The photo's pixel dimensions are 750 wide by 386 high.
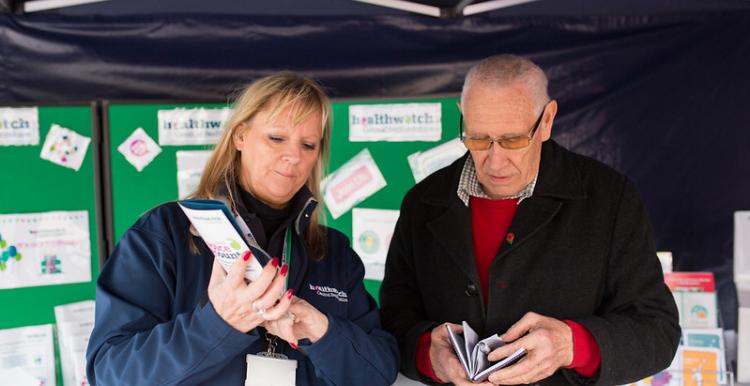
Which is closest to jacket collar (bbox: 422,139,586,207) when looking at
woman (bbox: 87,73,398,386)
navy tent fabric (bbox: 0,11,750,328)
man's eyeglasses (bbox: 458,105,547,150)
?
man's eyeglasses (bbox: 458,105,547,150)

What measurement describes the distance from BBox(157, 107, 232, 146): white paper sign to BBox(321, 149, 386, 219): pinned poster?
0.63 metres

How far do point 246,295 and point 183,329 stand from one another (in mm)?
171

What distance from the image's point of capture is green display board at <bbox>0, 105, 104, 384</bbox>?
10.0 feet

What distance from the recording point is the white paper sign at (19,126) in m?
3.04

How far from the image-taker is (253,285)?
3.84 ft

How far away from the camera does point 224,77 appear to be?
3342mm

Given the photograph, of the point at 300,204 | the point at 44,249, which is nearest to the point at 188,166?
the point at 44,249

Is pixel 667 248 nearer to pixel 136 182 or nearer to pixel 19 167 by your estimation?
pixel 136 182

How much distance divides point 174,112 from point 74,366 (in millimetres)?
1317

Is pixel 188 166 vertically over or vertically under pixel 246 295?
over

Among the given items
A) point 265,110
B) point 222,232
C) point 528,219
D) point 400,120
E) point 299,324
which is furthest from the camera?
point 400,120

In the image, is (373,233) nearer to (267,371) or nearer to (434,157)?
(434,157)

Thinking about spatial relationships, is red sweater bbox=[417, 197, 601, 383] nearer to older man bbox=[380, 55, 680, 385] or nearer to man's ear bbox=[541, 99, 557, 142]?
older man bbox=[380, 55, 680, 385]

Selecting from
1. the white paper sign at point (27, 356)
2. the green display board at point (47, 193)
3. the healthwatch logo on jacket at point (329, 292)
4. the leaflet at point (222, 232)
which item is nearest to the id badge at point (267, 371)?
the healthwatch logo on jacket at point (329, 292)
